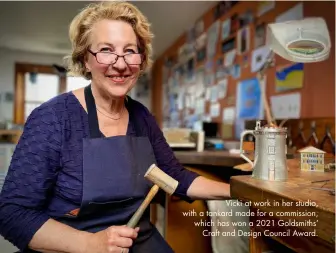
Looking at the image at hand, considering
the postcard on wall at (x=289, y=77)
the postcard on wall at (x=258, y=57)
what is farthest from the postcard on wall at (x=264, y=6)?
the postcard on wall at (x=289, y=77)

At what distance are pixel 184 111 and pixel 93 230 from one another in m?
3.29

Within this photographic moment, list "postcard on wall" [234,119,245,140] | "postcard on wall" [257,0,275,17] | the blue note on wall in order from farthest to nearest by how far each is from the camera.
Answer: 1. "postcard on wall" [234,119,245,140]
2. the blue note on wall
3. "postcard on wall" [257,0,275,17]

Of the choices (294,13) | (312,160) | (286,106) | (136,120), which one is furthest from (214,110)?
(312,160)

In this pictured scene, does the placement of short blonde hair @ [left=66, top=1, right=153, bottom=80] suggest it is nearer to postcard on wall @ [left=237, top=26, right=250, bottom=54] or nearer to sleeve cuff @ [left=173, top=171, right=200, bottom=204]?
sleeve cuff @ [left=173, top=171, right=200, bottom=204]

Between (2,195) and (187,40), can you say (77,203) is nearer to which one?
(2,195)

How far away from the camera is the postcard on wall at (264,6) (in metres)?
2.25

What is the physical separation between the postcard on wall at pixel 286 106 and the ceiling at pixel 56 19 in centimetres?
157

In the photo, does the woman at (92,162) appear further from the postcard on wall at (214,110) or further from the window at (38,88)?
the window at (38,88)

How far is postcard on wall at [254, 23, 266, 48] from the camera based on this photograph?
2.32 m

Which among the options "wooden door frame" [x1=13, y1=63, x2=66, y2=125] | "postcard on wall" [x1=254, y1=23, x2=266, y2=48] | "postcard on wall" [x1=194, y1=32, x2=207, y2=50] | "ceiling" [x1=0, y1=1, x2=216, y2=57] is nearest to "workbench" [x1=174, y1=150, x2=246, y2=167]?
"postcard on wall" [x1=254, y1=23, x2=266, y2=48]

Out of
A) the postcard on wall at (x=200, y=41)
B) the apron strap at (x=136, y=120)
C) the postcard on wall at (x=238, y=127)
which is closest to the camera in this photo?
the apron strap at (x=136, y=120)

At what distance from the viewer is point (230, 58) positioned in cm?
286

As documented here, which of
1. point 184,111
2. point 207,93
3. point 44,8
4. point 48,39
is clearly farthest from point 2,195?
point 48,39

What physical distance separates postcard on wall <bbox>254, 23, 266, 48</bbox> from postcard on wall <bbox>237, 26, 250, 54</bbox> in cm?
13
